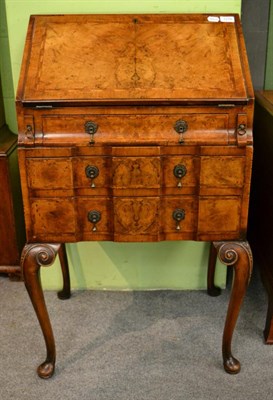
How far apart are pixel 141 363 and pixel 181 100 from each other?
111 centimetres

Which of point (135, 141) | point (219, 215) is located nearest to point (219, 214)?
point (219, 215)

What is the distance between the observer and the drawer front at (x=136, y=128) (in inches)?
74.4

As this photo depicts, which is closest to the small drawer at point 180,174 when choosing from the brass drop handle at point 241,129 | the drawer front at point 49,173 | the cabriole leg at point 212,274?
the brass drop handle at point 241,129

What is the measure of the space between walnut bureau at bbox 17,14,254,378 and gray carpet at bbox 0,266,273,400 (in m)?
0.31

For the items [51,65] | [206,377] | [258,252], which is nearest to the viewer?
[51,65]

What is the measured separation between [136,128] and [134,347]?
1.01 meters

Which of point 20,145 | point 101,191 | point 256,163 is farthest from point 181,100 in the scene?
point 256,163

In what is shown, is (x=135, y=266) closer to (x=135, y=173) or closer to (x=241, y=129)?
(x=135, y=173)

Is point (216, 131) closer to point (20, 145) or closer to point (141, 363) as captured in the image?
point (20, 145)

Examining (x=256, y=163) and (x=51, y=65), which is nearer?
(x=51, y=65)

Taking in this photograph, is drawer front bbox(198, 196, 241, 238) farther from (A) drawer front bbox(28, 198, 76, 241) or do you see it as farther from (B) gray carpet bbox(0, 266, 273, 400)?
(B) gray carpet bbox(0, 266, 273, 400)

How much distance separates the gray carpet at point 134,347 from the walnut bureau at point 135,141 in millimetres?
312

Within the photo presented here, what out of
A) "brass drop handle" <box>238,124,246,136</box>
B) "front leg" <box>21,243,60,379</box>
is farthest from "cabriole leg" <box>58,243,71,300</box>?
"brass drop handle" <box>238,124,246,136</box>

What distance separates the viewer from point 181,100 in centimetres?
187
